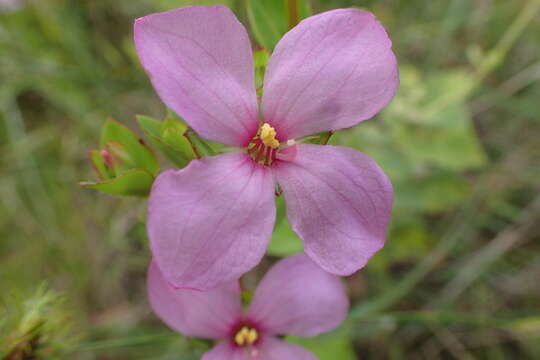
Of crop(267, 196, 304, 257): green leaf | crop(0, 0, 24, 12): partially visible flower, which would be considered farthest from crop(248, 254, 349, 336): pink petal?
crop(0, 0, 24, 12): partially visible flower

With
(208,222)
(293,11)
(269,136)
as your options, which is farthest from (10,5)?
(208,222)

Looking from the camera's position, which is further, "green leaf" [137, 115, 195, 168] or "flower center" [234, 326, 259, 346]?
"flower center" [234, 326, 259, 346]

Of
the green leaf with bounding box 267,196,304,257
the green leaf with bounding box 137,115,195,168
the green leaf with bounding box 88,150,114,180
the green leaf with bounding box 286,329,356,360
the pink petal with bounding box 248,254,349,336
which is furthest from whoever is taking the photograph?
the green leaf with bounding box 286,329,356,360

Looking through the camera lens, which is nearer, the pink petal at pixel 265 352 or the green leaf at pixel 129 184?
the green leaf at pixel 129 184

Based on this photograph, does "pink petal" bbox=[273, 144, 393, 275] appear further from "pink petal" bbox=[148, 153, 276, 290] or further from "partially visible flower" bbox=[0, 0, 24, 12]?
"partially visible flower" bbox=[0, 0, 24, 12]

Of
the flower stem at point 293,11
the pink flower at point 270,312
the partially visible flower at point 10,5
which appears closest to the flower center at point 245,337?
the pink flower at point 270,312

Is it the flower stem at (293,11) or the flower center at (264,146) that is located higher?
the flower stem at (293,11)

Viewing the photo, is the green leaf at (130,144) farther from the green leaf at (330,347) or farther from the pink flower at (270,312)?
the green leaf at (330,347)

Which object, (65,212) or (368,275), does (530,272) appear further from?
(65,212)
